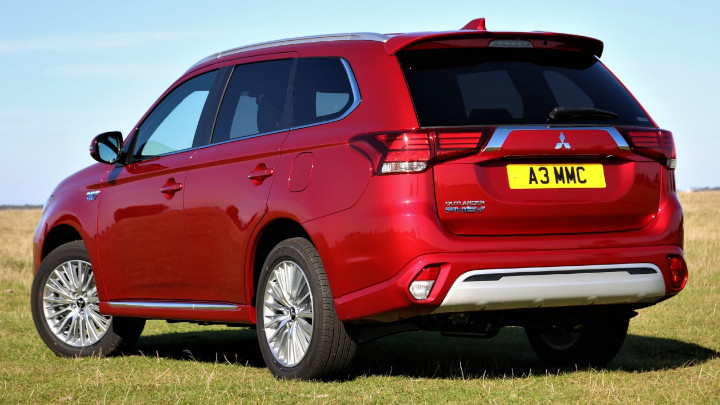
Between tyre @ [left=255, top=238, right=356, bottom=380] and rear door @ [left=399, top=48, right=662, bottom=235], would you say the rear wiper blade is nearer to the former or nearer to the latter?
rear door @ [left=399, top=48, right=662, bottom=235]

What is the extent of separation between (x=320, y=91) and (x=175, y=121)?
5.36 ft

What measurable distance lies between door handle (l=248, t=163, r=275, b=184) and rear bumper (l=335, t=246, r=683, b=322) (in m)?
0.92

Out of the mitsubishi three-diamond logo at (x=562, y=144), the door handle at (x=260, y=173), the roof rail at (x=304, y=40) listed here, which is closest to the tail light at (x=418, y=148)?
the mitsubishi three-diamond logo at (x=562, y=144)

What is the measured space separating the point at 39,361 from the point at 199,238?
1.89m

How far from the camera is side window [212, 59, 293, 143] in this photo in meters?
6.36

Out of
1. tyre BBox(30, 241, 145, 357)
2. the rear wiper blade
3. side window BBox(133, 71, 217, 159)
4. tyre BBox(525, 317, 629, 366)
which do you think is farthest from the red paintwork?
tyre BBox(30, 241, 145, 357)

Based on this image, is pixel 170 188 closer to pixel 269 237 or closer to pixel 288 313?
pixel 269 237

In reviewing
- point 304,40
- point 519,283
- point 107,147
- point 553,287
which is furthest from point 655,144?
point 107,147

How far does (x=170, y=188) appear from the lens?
22.8 ft

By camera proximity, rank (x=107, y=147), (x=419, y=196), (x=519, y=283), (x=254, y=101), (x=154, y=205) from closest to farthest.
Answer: (x=419, y=196)
(x=519, y=283)
(x=254, y=101)
(x=154, y=205)
(x=107, y=147)

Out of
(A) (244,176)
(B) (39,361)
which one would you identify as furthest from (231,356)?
(A) (244,176)

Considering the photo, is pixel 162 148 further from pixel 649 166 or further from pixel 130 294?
pixel 649 166

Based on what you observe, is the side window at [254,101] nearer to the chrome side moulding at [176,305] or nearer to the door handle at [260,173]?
the door handle at [260,173]

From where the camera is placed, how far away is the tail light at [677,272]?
227 inches
